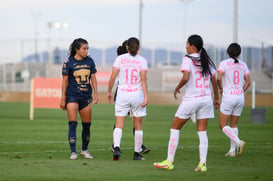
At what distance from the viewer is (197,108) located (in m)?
11.3

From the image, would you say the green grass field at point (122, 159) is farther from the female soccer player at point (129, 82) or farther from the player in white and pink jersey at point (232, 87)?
the female soccer player at point (129, 82)

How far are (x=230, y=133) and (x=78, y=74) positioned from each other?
322 cm

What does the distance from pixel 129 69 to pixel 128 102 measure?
59 cm

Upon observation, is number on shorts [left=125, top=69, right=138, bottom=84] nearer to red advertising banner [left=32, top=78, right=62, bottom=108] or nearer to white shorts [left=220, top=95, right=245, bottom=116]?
white shorts [left=220, top=95, right=245, bottom=116]

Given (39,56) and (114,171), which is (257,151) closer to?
(114,171)

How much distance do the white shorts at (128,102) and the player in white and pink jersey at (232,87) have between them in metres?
1.97

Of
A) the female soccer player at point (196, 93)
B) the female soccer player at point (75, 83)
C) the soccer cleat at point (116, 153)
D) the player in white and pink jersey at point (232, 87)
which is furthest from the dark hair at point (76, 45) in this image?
the player in white and pink jersey at point (232, 87)

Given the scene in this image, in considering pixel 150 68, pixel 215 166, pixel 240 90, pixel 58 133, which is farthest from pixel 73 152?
pixel 150 68

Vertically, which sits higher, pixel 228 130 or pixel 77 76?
pixel 77 76

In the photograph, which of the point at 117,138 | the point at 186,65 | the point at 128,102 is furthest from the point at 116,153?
the point at 186,65

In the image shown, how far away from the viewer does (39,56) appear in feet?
213

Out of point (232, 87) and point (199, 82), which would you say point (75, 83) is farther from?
point (232, 87)

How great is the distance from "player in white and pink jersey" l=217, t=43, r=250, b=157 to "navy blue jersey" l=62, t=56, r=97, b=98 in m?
2.61

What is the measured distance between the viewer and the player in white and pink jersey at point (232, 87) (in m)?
14.1
